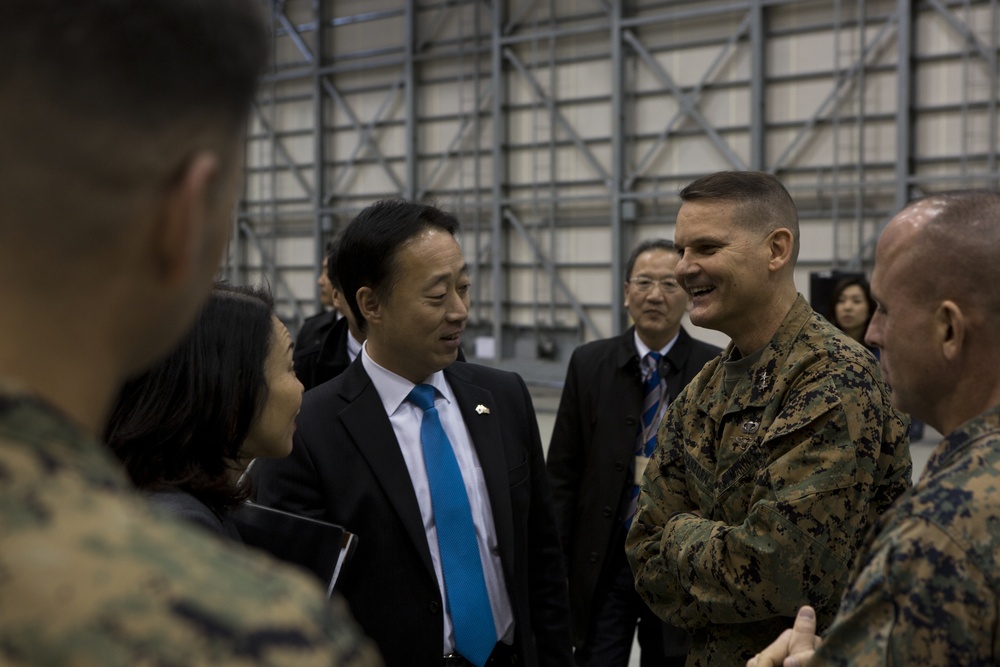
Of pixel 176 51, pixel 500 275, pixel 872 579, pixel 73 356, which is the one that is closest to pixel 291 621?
pixel 73 356

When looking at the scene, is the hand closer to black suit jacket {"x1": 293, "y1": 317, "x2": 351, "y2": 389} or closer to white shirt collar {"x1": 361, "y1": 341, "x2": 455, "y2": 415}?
white shirt collar {"x1": 361, "y1": 341, "x2": 455, "y2": 415}

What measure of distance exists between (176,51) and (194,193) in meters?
0.09

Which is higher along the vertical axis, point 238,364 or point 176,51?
point 176,51

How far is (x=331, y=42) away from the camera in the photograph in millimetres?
14070

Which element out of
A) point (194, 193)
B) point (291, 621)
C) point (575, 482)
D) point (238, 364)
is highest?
point (194, 193)

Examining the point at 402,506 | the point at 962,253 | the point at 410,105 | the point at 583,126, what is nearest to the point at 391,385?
the point at 402,506

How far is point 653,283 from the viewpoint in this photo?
4.10 metres

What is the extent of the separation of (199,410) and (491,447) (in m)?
0.89

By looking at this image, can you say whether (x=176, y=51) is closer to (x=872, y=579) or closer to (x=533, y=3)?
(x=872, y=579)

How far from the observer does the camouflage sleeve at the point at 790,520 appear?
79.4 inches

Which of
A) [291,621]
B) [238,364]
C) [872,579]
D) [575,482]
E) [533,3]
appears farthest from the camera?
[533,3]

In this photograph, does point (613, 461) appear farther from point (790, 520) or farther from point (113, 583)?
point (113, 583)

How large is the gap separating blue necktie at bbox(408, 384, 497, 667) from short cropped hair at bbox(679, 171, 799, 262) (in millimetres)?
920

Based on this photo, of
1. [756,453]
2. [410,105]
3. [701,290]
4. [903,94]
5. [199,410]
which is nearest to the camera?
[199,410]
